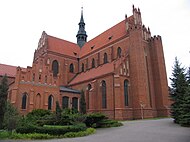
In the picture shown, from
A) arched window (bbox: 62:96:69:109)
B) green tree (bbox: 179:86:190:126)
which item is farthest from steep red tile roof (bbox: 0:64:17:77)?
green tree (bbox: 179:86:190:126)

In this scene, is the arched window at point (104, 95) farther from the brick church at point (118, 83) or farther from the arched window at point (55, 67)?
the arched window at point (55, 67)

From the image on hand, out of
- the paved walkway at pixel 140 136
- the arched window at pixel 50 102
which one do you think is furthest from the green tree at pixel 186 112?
the arched window at pixel 50 102

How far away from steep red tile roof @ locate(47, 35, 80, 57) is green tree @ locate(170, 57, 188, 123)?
93.8 feet

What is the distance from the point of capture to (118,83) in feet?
89.6

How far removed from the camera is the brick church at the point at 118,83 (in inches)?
1068

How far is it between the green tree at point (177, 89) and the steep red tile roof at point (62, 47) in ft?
93.8

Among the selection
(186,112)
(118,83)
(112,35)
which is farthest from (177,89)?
(112,35)

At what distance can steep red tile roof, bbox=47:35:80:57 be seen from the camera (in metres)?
42.1

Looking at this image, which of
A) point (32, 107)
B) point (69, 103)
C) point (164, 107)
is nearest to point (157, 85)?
point (164, 107)

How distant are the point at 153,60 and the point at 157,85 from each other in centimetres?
483

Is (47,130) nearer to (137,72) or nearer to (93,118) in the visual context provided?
(93,118)

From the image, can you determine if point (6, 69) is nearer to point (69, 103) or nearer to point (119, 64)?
point (69, 103)

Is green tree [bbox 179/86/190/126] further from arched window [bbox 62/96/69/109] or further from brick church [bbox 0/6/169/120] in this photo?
arched window [bbox 62/96/69/109]

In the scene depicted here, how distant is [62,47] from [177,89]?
104 feet
